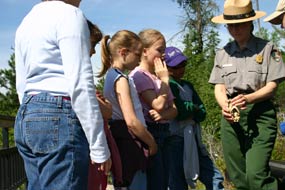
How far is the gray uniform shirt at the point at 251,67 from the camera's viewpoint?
4648mm

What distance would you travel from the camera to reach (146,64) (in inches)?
191

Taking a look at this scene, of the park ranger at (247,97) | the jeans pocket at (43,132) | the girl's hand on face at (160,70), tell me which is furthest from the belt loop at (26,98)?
the park ranger at (247,97)

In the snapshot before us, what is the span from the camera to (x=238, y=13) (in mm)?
4797

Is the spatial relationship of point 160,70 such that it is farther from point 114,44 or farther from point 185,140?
point 185,140

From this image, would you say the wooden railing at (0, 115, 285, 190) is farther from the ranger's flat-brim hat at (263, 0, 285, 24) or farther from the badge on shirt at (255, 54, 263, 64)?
the ranger's flat-brim hat at (263, 0, 285, 24)

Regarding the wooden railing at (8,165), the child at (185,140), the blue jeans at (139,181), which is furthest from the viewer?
the wooden railing at (8,165)

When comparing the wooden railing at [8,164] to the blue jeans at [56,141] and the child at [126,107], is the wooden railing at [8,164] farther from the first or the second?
the blue jeans at [56,141]

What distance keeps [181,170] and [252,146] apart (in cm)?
95

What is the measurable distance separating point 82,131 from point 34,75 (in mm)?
384

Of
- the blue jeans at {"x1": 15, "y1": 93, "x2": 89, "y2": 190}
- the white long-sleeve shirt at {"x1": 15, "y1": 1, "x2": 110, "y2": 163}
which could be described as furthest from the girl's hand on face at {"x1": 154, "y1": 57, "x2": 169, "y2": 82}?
the blue jeans at {"x1": 15, "y1": 93, "x2": 89, "y2": 190}

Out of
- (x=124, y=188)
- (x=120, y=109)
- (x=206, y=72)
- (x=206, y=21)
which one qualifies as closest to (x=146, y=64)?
(x=120, y=109)

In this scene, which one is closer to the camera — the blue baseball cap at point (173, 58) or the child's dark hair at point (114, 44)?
the child's dark hair at point (114, 44)

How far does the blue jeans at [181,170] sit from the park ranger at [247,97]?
48 cm

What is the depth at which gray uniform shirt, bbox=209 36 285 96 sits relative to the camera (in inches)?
183
